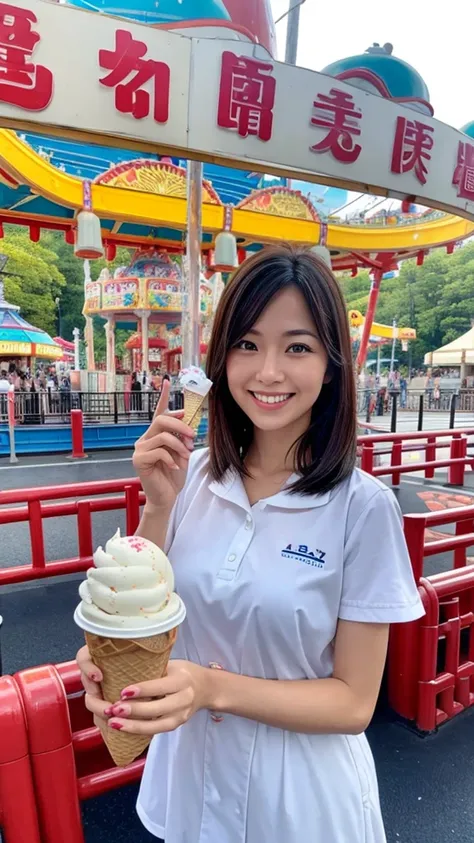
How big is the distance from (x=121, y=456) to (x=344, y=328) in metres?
8.48

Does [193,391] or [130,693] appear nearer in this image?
[130,693]

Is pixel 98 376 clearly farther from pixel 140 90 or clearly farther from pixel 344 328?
pixel 344 328

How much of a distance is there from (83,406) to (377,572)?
1073 cm

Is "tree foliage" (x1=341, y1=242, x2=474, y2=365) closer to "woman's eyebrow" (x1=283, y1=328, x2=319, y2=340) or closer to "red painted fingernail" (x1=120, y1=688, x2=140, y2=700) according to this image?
"woman's eyebrow" (x1=283, y1=328, x2=319, y2=340)

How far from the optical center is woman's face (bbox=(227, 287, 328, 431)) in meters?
0.99

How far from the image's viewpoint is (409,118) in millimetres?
3576

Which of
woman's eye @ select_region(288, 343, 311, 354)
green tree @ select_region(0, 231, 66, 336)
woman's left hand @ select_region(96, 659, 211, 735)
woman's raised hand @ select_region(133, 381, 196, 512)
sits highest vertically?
green tree @ select_region(0, 231, 66, 336)

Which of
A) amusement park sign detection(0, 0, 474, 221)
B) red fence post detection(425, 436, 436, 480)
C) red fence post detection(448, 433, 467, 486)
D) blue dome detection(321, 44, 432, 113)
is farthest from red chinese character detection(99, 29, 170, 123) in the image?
red fence post detection(448, 433, 467, 486)

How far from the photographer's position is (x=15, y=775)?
117 centimetres

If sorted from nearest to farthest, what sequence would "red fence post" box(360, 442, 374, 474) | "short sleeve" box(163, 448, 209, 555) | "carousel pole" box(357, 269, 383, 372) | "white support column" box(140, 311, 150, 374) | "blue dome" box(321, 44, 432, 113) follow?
1. "short sleeve" box(163, 448, 209, 555)
2. "blue dome" box(321, 44, 432, 113)
3. "red fence post" box(360, 442, 374, 474)
4. "carousel pole" box(357, 269, 383, 372)
5. "white support column" box(140, 311, 150, 374)

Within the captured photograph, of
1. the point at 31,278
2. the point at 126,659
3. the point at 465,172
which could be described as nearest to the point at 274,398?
the point at 126,659

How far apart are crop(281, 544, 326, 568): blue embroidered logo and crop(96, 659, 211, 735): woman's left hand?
266 millimetres

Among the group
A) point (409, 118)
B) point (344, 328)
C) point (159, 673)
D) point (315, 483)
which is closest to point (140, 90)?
point (409, 118)

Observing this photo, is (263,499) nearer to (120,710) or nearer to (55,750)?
(120,710)
